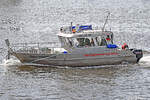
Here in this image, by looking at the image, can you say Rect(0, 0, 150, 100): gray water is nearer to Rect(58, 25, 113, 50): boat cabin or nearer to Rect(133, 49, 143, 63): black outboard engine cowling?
Rect(133, 49, 143, 63): black outboard engine cowling

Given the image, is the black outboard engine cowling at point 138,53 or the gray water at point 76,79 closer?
the gray water at point 76,79

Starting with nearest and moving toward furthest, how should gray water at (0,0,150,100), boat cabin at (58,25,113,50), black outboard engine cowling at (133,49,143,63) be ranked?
gray water at (0,0,150,100)
boat cabin at (58,25,113,50)
black outboard engine cowling at (133,49,143,63)

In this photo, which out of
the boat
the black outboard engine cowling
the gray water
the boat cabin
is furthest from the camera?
the black outboard engine cowling

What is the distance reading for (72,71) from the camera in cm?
4128

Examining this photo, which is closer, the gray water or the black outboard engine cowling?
the gray water

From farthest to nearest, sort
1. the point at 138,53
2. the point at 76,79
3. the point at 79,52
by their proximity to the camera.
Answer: the point at 138,53 < the point at 79,52 < the point at 76,79

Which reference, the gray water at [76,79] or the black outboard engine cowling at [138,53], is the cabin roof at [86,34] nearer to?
the gray water at [76,79]

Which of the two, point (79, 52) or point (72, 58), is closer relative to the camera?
point (79, 52)

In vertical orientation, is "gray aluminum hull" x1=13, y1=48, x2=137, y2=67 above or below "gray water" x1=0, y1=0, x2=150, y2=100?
above

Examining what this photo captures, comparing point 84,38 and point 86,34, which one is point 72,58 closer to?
point 84,38

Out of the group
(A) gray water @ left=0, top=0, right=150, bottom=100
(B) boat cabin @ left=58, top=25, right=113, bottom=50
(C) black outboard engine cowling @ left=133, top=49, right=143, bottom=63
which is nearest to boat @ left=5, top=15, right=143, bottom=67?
(B) boat cabin @ left=58, top=25, right=113, bottom=50

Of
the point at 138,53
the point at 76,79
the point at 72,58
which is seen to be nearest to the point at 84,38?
the point at 72,58

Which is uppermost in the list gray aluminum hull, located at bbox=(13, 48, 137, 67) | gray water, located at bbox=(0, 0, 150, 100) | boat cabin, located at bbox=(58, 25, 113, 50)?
boat cabin, located at bbox=(58, 25, 113, 50)

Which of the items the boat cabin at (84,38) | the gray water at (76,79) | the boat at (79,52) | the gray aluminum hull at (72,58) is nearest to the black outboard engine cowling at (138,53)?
the boat at (79,52)
